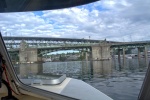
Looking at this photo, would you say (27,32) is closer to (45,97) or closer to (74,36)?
(74,36)


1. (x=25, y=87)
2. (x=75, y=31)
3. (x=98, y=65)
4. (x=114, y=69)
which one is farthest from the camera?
(x=114, y=69)

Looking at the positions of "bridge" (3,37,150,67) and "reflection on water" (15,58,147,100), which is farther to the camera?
"reflection on water" (15,58,147,100)

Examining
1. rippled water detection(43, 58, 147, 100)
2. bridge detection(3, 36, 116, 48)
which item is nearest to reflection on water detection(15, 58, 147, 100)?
rippled water detection(43, 58, 147, 100)

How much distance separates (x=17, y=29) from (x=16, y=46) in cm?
24

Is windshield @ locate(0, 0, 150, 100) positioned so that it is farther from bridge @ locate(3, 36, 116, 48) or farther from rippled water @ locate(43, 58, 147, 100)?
rippled water @ locate(43, 58, 147, 100)

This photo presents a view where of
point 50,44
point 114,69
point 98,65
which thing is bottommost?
point 114,69

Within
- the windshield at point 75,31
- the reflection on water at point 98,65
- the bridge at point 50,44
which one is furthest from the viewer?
the reflection on water at point 98,65

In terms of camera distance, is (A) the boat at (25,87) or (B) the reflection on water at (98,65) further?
(B) the reflection on water at (98,65)

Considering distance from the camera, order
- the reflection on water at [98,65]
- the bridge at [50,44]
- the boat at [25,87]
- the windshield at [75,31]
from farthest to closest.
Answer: the reflection on water at [98,65] → the bridge at [50,44] → the boat at [25,87] → the windshield at [75,31]

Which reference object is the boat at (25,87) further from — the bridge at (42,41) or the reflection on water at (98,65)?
the reflection on water at (98,65)

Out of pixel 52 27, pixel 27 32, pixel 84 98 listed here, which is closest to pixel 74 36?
pixel 52 27

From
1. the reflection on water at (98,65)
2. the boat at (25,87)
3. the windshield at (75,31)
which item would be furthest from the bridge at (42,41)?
the reflection on water at (98,65)

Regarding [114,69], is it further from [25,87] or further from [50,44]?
[25,87]

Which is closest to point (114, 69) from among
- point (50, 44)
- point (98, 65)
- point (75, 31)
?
point (98, 65)
